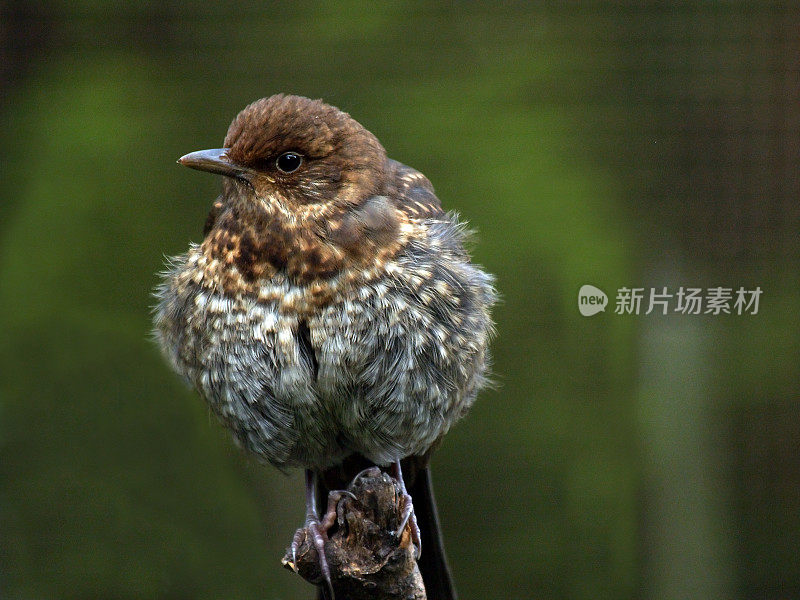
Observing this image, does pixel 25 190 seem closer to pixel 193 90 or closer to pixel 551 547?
pixel 193 90

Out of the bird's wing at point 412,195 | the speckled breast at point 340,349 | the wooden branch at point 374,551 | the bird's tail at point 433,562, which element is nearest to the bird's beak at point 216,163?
the speckled breast at point 340,349

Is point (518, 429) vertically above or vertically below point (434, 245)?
below

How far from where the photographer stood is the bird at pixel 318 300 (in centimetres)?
225

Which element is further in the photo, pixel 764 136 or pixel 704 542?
pixel 764 136

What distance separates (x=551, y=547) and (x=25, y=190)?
2279mm

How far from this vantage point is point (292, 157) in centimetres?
225

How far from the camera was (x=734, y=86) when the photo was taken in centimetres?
377

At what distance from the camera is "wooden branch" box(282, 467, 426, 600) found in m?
2.10

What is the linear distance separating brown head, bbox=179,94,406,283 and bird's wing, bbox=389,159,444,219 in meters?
0.14

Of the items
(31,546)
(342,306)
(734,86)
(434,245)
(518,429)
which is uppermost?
(734,86)

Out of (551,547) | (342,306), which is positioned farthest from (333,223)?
(551,547)

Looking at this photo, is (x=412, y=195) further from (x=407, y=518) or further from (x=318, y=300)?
(x=407, y=518)

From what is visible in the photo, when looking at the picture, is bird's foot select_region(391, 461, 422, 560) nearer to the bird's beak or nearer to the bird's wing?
the bird's wing

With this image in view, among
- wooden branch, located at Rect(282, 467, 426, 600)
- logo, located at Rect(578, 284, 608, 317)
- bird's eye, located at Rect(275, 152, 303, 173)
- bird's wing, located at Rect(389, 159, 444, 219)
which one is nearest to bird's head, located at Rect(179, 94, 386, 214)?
bird's eye, located at Rect(275, 152, 303, 173)
